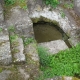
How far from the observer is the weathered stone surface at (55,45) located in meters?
8.83

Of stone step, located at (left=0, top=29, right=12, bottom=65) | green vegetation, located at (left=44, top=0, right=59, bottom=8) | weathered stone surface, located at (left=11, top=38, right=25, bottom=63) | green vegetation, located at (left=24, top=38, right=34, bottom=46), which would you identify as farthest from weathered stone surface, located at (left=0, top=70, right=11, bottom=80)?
green vegetation, located at (left=44, top=0, right=59, bottom=8)

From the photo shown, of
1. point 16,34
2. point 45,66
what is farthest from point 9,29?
point 45,66

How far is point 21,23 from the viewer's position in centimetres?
877

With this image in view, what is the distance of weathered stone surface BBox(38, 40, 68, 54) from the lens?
883 centimetres

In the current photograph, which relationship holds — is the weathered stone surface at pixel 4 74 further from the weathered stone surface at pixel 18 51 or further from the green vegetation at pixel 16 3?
the green vegetation at pixel 16 3

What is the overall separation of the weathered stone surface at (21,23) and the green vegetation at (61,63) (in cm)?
86

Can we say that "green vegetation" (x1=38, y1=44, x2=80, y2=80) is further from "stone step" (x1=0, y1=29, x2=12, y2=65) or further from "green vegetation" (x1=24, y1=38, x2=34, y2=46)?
"stone step" (x1=0, y1=29, x2=12, y2=65)

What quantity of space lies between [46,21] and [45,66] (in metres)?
2.88

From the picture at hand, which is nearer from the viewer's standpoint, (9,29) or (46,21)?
(9,29)

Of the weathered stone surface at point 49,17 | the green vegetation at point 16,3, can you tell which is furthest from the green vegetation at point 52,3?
the green vegetation at point 16,3

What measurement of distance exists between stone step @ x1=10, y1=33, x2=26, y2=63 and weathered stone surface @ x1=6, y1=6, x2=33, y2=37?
1.21ft

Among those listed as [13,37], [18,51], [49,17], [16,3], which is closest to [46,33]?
[49,17]

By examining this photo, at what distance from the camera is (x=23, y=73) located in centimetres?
723

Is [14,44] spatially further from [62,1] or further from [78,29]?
[62,1]
